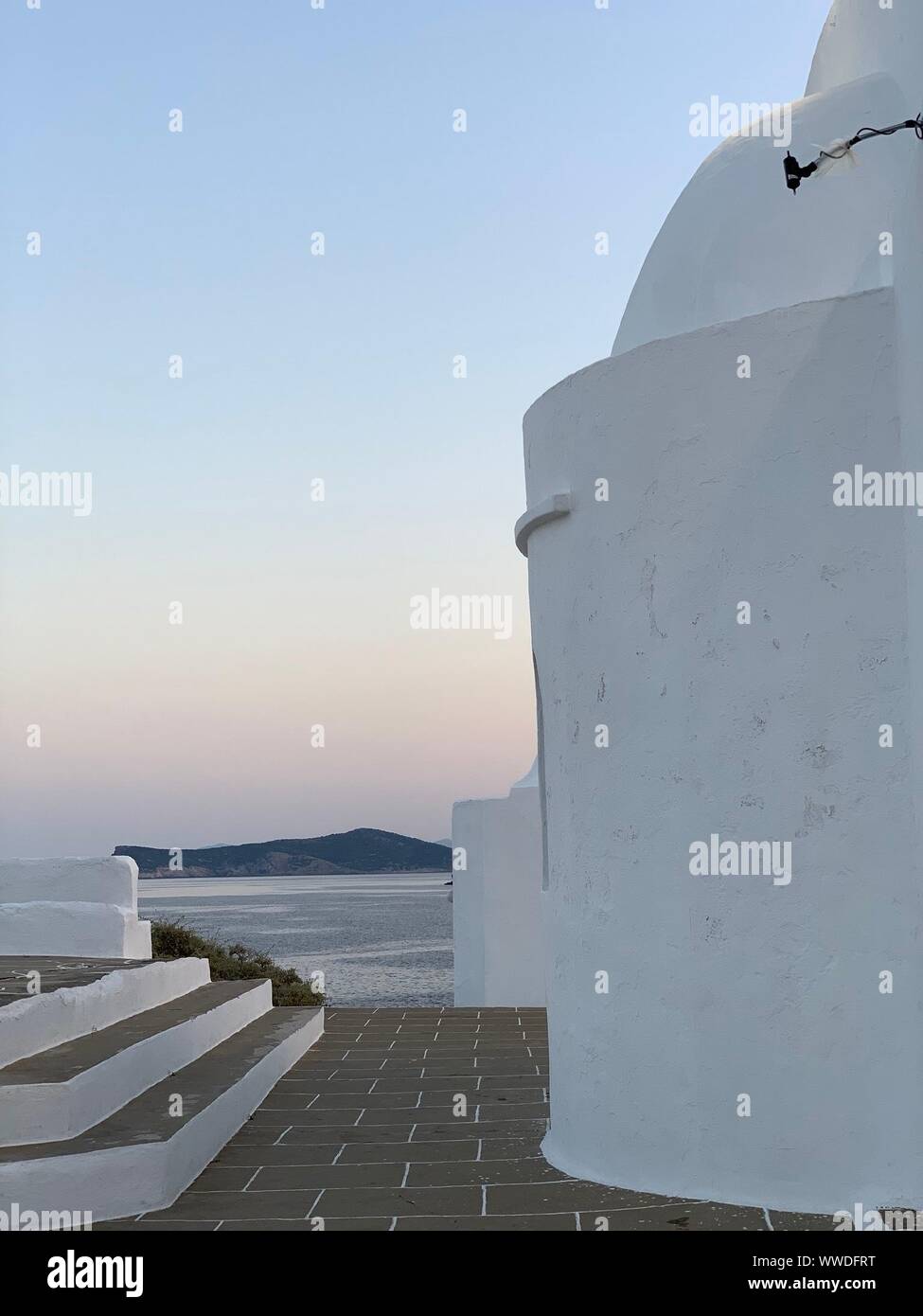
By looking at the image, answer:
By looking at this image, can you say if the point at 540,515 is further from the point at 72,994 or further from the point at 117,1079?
the point at 72,994

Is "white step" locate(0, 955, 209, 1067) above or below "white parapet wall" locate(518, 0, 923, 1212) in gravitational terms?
below

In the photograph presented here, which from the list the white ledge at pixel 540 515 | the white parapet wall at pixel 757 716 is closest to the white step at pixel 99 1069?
the white parapet wall at pixel 757 716

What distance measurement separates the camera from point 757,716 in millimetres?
5969

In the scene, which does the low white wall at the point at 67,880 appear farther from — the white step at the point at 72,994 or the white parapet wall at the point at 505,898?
the white parapet wall at the point at 505,898

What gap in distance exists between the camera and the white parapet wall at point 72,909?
40.3 ft

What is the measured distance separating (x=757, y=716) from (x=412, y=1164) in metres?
3.02

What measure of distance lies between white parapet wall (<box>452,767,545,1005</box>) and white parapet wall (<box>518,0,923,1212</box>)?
720 centimetres

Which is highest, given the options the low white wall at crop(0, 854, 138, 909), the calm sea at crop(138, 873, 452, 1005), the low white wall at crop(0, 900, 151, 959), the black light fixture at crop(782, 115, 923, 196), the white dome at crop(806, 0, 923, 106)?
the white dome at crop(806, 0, 923, 106)

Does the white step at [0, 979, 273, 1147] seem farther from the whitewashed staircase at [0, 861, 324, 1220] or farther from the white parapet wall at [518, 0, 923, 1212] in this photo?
the white parapet wall at [518, 0, 923, 1212]

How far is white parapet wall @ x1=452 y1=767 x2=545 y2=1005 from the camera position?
1412 cm

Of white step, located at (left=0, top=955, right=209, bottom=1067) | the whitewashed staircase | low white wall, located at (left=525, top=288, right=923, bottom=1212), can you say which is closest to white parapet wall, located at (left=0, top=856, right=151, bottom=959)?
white step, located at (left=0, top=955, right=209, bottom=1067)
